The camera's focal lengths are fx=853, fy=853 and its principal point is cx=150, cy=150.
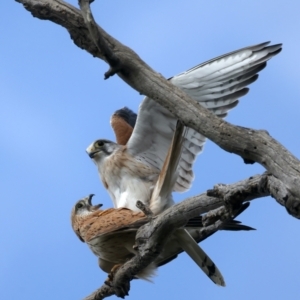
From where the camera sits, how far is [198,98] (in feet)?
20.2

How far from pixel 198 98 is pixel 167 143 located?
1.54 ft

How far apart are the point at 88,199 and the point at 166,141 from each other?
0.80 m

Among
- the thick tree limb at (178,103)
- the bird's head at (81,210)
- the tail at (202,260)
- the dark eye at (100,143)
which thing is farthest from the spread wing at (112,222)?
the dark eye at (100,143)

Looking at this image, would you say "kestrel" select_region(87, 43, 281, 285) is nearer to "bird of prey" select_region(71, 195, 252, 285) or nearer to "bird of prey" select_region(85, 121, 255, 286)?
"bird of prey" select_region(85, 121, 255, 286)

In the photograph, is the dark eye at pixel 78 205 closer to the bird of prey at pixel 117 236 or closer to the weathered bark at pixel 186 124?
the bird of prey at pixel 117 236

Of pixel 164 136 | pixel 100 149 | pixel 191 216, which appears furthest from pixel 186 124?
pixel 100 149

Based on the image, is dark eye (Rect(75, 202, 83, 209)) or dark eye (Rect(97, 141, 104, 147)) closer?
dark eye (Rect(75, 202, 83, 209))

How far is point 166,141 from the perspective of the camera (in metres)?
6.42

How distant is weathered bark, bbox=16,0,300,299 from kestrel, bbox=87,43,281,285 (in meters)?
0.60

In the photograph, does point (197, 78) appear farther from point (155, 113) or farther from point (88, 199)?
point (88, 199)

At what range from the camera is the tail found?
5250 mm

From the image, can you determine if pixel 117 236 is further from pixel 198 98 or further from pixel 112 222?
pixel 198 98

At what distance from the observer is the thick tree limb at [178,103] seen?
3848 millimetres

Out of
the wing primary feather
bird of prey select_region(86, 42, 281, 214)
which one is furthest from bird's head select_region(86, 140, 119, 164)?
the wing primary feather
